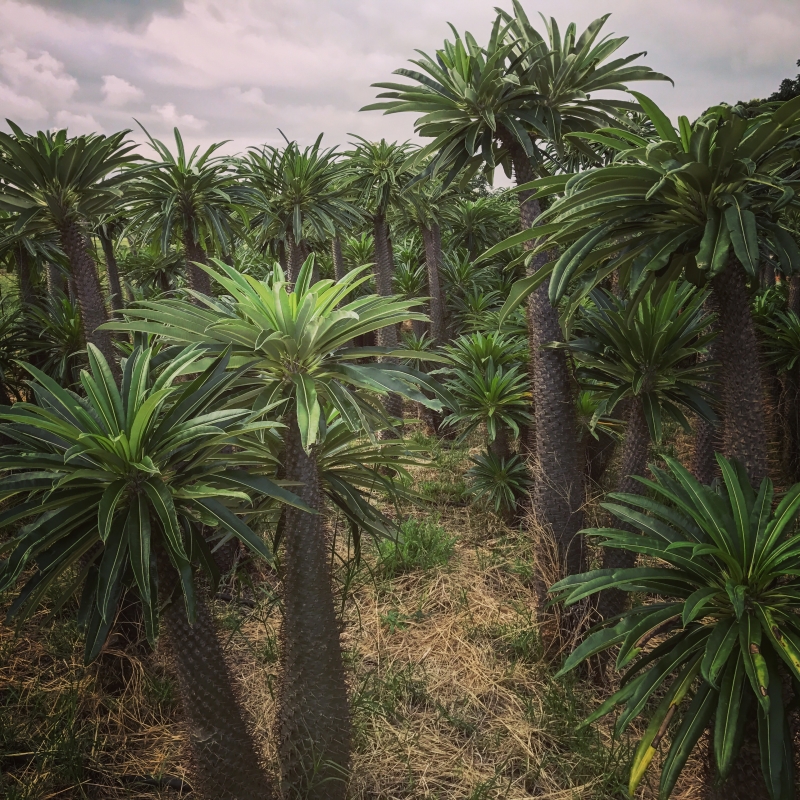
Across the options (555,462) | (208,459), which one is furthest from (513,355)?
(208,459)

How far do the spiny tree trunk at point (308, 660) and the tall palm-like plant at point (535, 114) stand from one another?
1.75m

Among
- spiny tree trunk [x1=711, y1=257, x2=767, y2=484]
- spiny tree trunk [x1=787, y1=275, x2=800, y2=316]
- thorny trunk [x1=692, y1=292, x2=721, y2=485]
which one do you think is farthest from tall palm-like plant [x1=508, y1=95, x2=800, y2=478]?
spiny tree trunk [x1=787, y1=275, x2=800, y2=316]

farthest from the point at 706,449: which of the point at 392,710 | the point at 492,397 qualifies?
the point at 392,710

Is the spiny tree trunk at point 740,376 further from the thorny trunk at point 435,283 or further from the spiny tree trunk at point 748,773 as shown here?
the thorny trunk at point 435,283

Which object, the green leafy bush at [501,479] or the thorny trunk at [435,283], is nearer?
the green leafy bush at [501,479]

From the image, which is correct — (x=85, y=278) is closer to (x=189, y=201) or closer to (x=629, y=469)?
(x=189, y=201)

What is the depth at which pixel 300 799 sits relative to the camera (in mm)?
1953

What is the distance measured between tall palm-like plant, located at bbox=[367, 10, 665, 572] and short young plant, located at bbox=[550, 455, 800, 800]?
132cm

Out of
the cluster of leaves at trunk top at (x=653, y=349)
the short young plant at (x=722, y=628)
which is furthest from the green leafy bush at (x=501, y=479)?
the short young plant at (x=722, y=628)

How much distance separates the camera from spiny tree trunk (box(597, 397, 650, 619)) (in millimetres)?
2908

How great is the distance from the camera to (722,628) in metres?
1.62

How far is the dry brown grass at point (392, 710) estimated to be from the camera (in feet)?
7.91

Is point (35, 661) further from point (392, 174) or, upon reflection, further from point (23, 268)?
point (392, 174)

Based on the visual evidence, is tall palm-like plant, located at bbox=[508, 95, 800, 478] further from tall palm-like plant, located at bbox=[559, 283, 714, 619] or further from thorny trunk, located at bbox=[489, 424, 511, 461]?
thorny trunk, located at bbox=[489, 424, 511, 461]
